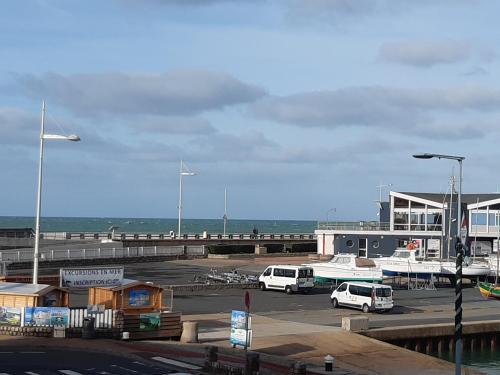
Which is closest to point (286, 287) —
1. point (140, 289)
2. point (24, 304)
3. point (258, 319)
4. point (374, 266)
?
point (374, 266)

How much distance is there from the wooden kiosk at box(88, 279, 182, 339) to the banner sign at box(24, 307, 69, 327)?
2.06 meters

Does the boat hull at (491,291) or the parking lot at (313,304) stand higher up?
the boat hull at (491,291)

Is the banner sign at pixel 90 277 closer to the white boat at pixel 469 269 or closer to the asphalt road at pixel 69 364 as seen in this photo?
the asphalt road at pixel 69 364

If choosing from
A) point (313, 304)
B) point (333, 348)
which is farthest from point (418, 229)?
point (333, 348)

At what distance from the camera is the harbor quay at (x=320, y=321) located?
3155cm

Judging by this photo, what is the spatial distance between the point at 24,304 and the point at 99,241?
171 ft

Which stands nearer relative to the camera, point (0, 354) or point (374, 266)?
point (0, 354)

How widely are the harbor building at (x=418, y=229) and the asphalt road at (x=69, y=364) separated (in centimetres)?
4861

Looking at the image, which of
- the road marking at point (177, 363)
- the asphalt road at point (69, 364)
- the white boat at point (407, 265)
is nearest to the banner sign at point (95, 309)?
the asphalt road at point (69, 364)

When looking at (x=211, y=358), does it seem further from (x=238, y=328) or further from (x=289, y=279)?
(x=289, y=279)

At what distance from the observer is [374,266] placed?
194 ft

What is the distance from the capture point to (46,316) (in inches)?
1250

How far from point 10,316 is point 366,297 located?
20219 mm

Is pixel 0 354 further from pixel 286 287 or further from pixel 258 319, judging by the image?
pixel 286 287
